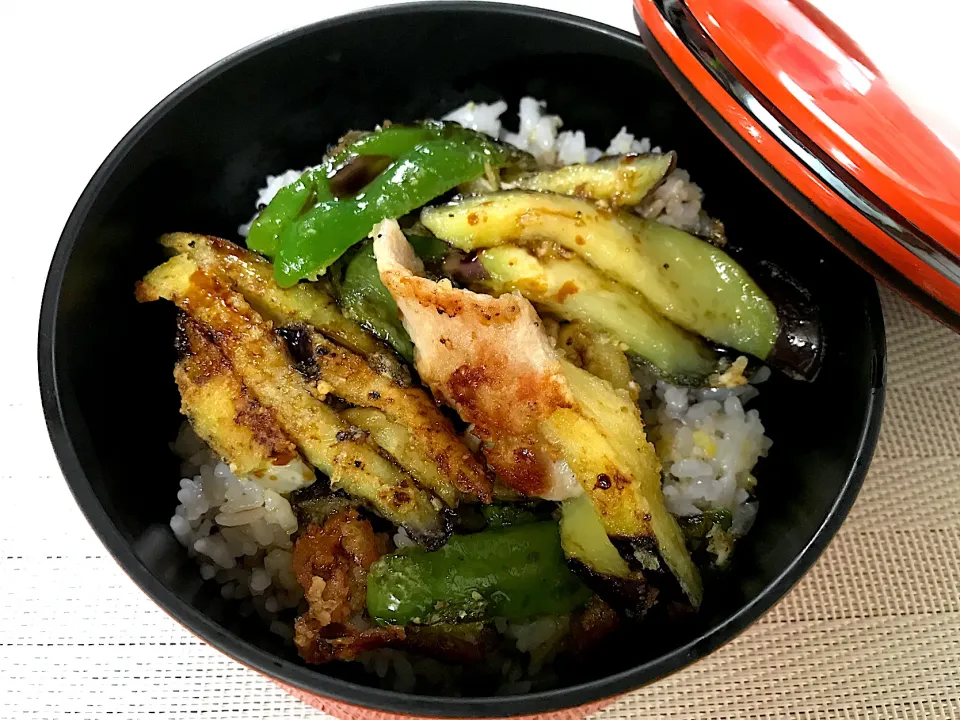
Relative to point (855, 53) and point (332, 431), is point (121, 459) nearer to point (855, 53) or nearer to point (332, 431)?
point (332, 431)

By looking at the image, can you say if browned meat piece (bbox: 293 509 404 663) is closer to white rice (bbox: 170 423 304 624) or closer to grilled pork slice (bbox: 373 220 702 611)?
white rice (bbox: 170 423 304 624)

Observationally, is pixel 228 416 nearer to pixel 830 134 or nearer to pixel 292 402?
pixel 292 402

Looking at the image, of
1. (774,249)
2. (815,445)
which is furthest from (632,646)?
(774,249)

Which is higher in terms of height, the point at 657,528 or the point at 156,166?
the point at 657,528

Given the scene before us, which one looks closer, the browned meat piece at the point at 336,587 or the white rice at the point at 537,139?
the browned meat piece at the point at 336,587

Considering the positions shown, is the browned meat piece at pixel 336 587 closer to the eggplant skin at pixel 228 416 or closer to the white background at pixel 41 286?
the eggplant skin at pixel 228 416

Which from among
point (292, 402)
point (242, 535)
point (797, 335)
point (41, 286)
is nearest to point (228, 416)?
point (292, 402)

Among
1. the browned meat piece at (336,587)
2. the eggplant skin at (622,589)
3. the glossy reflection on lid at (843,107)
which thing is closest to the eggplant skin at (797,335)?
the glossy reflection on lid at (843,107)
